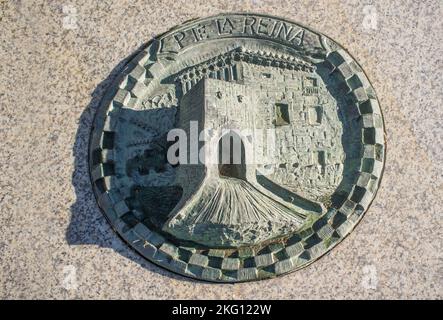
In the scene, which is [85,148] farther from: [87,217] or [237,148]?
[237,148]

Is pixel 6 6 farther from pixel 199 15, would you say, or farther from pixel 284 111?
pixel 284 111

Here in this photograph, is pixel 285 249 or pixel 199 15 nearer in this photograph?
pixel 285 249

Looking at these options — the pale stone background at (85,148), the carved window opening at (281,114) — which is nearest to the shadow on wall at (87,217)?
the pale stone background at (85,148)

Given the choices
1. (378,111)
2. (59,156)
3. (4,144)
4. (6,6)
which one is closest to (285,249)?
(378,111)

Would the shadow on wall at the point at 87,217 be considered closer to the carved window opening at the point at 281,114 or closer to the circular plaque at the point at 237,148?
the circular plaque at the point at 237,148

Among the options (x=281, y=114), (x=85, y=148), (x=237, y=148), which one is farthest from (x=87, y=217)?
(x=281, y=114)
